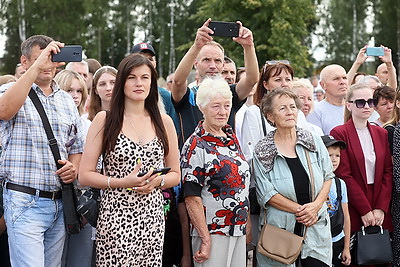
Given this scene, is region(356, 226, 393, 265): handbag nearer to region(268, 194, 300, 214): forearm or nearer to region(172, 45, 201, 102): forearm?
region(268, 194, 300, 214): forearm

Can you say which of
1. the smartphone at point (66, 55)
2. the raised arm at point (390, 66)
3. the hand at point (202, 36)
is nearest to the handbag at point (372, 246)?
the hand at point (202, 36)

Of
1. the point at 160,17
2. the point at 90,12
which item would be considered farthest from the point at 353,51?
the point at 90,12

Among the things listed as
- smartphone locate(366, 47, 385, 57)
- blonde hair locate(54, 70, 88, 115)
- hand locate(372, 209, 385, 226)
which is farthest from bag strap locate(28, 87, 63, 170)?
smartphone locate(366, 47, 385, 57)

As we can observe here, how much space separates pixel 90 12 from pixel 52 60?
2705 cm

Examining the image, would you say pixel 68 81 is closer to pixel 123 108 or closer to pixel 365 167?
pixel 123 108

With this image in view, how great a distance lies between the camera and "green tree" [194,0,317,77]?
2639 centimetres

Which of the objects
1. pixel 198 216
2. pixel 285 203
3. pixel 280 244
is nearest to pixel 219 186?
pixel 198 216

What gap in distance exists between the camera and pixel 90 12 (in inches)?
1172

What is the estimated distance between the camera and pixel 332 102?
6.76 metres

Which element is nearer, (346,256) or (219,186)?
(219,186)

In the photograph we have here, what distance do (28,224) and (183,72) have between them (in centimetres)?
181

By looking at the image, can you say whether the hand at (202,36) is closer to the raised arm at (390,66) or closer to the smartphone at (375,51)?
the smartphone at (375,51)

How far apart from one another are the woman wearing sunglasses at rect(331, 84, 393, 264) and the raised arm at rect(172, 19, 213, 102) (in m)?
1.76

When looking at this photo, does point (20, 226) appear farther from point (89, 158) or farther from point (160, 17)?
point (160, 17)
